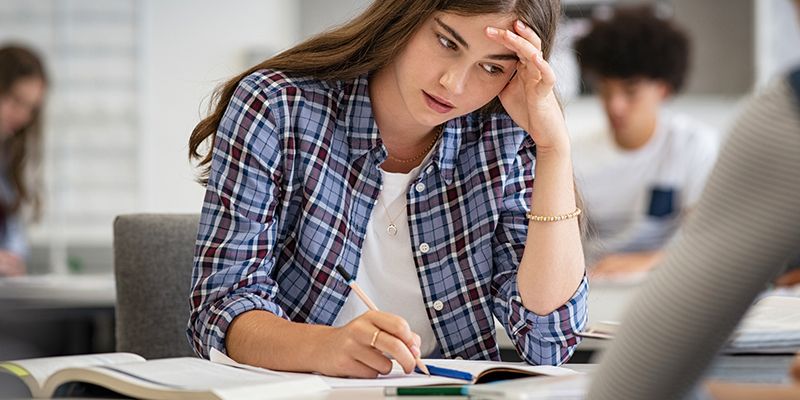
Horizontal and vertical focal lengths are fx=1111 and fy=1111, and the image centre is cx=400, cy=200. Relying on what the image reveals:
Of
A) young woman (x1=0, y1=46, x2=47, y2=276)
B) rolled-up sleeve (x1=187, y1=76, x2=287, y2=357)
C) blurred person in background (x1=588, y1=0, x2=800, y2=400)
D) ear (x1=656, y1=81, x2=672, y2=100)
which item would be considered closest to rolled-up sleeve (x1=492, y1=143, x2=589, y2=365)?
rolled-up sleeve (x1=187, y1=76, x2=287, y2=357)

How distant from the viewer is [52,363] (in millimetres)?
1133

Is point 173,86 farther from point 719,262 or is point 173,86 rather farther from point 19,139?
point 719,262

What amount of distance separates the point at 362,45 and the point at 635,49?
222 centimetres

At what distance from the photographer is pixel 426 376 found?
46.1 inches

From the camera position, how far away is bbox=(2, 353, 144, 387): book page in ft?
3.48

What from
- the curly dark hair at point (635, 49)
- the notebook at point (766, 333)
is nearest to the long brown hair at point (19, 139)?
the curly dark hair at point (635, 49)

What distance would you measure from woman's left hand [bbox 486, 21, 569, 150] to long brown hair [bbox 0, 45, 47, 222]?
Result: 2.90 m

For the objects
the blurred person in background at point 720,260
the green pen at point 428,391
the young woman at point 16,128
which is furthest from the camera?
the young woman at point 16,128

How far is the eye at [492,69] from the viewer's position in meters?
1.48

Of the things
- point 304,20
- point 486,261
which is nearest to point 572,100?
point 304,20

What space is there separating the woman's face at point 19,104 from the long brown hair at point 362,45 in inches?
103

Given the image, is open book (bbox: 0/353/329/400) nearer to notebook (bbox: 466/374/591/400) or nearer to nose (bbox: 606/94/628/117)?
notebook (bbox: 466/374/591/400)

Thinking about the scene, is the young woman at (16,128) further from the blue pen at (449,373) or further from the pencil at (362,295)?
the blue pen at (449,373)

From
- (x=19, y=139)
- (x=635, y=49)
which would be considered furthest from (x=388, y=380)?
(x=19, y=139)
